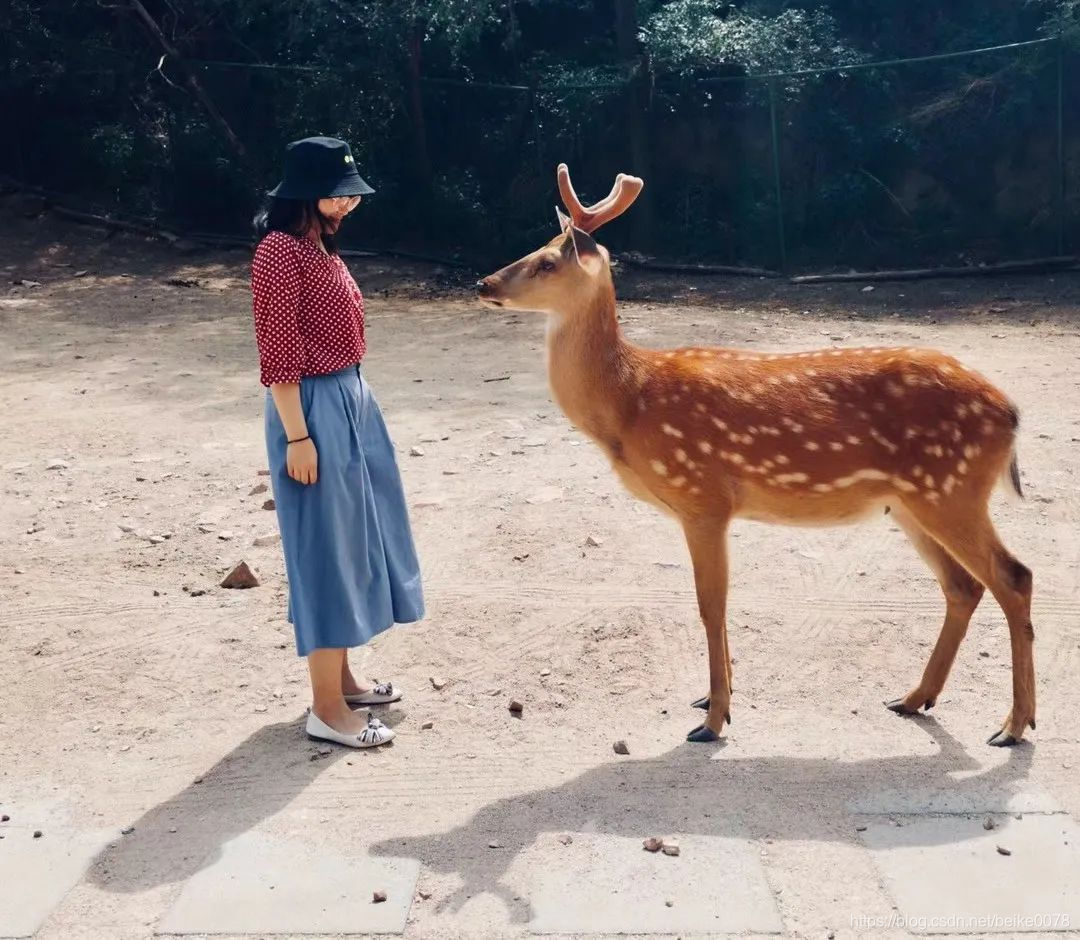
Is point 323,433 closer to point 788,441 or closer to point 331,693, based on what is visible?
point 331,693

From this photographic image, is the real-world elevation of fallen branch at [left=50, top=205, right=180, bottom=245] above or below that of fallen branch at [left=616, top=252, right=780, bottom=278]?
above

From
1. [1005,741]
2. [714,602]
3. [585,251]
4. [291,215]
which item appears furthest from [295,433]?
[1005,741]

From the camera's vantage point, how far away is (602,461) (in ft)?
24.0

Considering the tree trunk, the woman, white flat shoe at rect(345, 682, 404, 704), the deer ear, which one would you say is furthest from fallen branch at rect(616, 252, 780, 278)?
the woman

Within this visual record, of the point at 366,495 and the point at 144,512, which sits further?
the point at 144,512

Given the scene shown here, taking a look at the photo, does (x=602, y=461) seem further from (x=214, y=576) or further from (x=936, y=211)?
(x=936, y=211)

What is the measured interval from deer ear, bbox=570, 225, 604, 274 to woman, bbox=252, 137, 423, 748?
0.78m

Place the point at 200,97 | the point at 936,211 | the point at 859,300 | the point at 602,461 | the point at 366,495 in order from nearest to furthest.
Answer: the point at 366,495 < the point at 602,461 < the point at 859,300 < the point at 936,211 < the point at 200,97

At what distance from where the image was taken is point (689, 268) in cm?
1455

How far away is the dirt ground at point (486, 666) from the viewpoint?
13.2 ft

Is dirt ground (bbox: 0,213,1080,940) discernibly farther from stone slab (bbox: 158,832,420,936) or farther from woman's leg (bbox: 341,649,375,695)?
woman's leg (bbox: 341,649,375,695)

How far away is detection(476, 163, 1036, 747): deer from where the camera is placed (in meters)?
4.51

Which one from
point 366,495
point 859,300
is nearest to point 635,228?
point 859,300

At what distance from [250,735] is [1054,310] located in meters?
9.39
